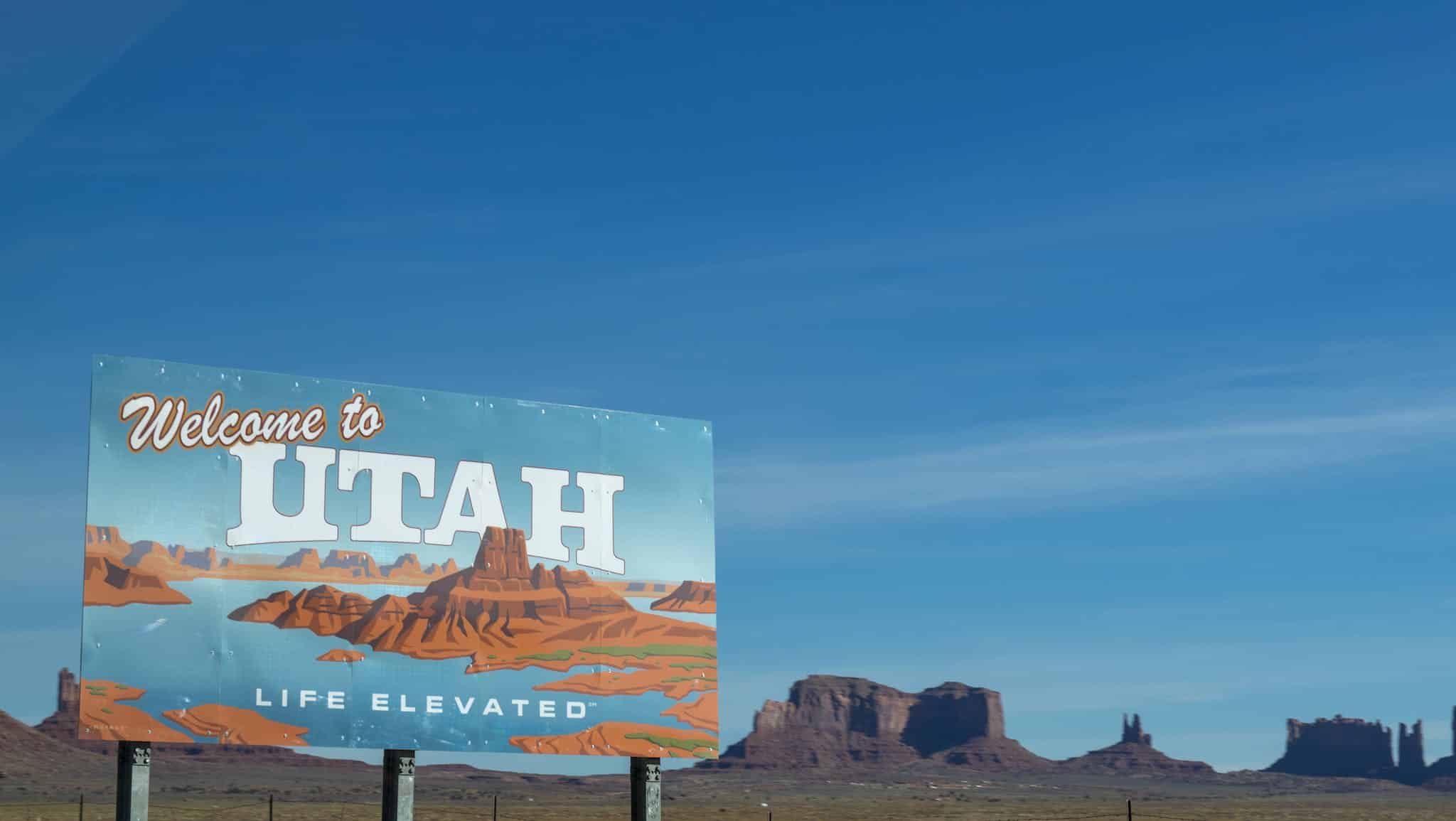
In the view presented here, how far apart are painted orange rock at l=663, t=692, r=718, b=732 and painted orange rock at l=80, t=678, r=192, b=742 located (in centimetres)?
710

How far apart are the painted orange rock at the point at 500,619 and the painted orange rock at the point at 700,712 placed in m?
0.68

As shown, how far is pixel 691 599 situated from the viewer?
2328 centimetres

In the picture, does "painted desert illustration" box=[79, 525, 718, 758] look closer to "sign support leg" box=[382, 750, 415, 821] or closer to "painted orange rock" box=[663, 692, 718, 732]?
"painted orange rock" box=[663, 692, 718, 732]

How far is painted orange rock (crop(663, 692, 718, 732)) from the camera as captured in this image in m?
23.0

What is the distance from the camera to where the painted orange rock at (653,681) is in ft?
72.2

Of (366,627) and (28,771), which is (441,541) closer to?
(366,627)

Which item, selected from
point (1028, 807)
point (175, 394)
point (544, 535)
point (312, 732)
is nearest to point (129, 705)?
point (312, 732)

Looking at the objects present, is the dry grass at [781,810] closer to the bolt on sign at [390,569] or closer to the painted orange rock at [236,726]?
the bolt on sign at [390,569]

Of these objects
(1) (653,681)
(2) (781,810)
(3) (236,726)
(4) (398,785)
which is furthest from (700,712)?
(2) (781,810)

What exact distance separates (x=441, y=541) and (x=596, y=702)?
10.5 feet

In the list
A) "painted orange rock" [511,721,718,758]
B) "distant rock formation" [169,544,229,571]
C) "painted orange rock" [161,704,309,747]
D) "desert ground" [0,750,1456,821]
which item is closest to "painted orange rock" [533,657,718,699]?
"painted orange rock" [511,721,718,758]

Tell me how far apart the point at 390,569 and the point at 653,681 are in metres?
4.34

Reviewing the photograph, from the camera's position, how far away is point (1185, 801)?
14938 centimetres

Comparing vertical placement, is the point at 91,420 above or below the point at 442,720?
above
